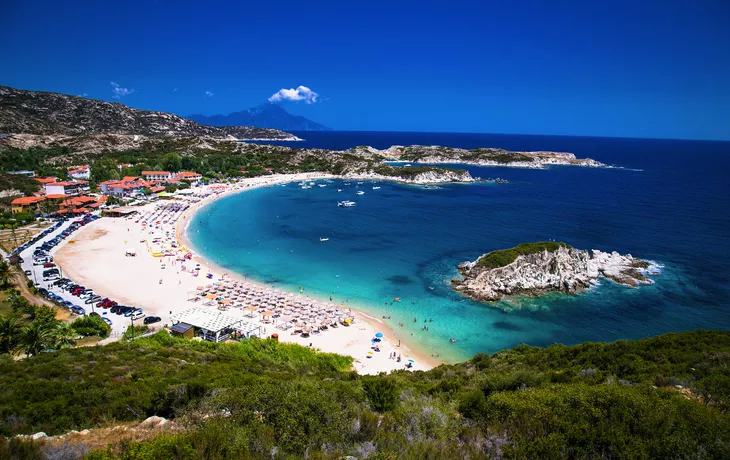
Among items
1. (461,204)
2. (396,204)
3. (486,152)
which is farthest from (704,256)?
(486,152)

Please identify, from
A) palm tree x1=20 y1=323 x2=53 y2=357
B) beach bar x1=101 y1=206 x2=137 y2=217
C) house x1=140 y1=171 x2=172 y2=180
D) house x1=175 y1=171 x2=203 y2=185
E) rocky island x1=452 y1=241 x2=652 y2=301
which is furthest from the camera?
house x1=175 y1=171 x2=203 y2=185

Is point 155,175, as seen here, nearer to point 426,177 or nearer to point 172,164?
point 172,164

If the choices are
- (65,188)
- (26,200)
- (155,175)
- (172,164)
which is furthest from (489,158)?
(26,200)

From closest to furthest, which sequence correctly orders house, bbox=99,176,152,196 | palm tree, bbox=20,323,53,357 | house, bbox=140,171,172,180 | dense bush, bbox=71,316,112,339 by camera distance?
1. palm tree, bbox=20,323,53,357
2. dense bush, bbox=71,316,112,339
3. house, bbox=99,176,152,196
4. house, bbox=140,171,172,180

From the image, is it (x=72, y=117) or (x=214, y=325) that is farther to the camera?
(x=72, y=117)

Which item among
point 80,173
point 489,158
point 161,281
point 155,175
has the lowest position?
point 161,281

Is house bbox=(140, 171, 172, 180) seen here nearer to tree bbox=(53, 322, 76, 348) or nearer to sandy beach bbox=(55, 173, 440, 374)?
sandy beach bbox=(55, 173, 440, 374)

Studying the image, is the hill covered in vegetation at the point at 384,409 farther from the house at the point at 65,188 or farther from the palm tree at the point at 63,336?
the house at the point at 65,188

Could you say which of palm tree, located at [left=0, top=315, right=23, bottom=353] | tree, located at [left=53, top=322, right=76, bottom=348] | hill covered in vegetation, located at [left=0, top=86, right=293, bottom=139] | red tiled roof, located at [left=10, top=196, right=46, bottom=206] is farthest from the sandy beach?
hill covered in vegetation, located at [left=0, top=86, right=293, bottom=139]
